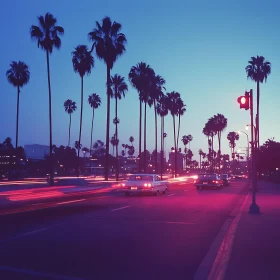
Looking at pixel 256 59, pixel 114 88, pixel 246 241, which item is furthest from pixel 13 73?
pixel 246 241

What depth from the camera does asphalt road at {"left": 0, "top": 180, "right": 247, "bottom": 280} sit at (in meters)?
9.58

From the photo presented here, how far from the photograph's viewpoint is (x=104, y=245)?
503 inches

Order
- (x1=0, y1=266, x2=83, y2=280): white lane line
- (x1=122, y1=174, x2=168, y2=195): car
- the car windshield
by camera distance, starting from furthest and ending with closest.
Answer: the car windshield < (x1=122, y1=174, x2=168, y2=195): car < (x1=0, y1=266, x2=83, y2=280): white lane line

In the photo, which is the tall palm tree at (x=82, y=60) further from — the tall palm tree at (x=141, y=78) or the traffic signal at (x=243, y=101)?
the traffic signal at (x=243, y=101)

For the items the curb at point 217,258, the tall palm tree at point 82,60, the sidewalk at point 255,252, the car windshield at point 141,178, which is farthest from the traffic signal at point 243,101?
the tall palm tree at point 82,60

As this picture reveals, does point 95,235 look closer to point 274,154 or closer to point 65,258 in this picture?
point 65,258

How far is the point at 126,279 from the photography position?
8.96m

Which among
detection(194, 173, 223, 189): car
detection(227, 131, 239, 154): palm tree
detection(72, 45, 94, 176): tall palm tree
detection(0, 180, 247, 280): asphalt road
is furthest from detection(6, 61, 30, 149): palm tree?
detection(227, 131, 239, 154): palm tree

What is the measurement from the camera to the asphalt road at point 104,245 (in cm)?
958

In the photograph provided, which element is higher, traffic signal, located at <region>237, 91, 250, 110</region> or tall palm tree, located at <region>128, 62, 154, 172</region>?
tall palm tree, located at <region>128, 62, 154, 172</region>

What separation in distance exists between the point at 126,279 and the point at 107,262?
1644 millimetres

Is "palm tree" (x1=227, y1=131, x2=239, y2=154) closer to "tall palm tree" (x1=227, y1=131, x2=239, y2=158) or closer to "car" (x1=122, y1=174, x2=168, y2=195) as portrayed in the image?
"tall palm tree" (x1=227, y1=131, x2=239, y2=158)

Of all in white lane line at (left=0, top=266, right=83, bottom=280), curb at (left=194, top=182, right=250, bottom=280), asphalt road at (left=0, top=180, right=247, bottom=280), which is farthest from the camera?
asphalt road at (left=0, top=180, right=247, bottom=280)

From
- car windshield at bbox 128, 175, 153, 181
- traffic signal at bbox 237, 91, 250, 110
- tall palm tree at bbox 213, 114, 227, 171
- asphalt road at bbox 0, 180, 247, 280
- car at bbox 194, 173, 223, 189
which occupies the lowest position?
asphalt road at bbox 0, 180, 247, 280
